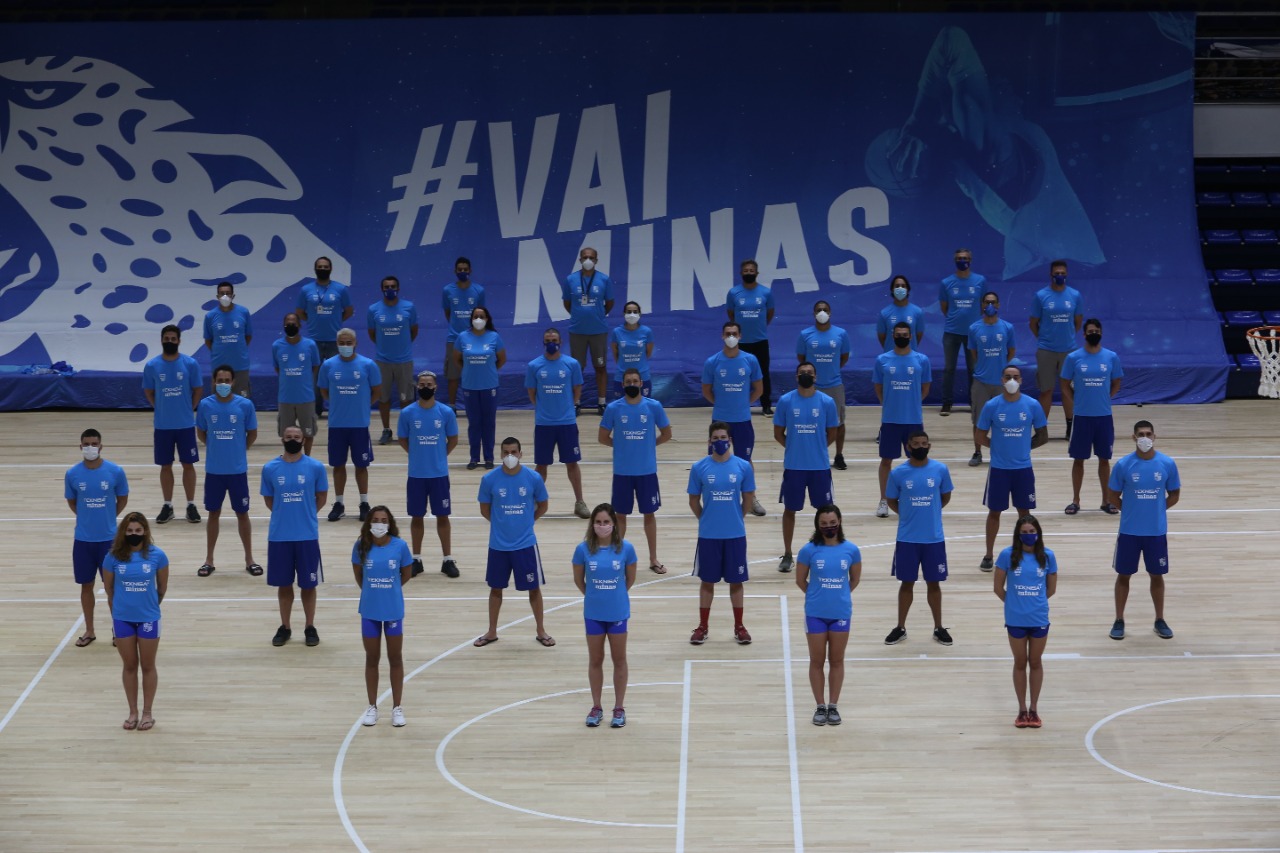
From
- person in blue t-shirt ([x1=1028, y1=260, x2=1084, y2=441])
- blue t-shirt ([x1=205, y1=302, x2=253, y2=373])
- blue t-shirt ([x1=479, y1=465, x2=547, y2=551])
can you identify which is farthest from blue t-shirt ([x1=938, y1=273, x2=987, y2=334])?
blue t-shirt ([x1=479, y1=465, x2=547, y2=551])

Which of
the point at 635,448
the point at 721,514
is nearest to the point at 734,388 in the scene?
the point at 635,448

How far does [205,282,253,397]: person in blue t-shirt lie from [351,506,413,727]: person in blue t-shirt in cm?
872

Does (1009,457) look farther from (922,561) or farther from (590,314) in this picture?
(590,314)

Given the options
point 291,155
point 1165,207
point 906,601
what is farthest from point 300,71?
point 906,601

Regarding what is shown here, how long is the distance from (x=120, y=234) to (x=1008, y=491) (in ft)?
51.5

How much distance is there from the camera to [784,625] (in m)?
15.6

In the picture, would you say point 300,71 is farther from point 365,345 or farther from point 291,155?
point 365,345

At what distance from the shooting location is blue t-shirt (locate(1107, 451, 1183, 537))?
Answer: 1491cm

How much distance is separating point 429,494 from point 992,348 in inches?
298

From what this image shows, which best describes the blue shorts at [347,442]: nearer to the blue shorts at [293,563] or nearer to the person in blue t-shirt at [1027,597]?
the blue shorts at [293,563]

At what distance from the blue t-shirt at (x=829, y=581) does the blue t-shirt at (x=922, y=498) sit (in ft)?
5.60

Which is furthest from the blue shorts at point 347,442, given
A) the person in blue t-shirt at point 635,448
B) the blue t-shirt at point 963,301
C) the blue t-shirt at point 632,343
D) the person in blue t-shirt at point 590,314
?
the blue t-shirt at point 963,301

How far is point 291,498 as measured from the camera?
49.9ft

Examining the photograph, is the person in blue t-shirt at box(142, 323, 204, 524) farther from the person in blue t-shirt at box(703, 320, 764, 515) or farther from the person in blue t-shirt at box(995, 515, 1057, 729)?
the person in blue t-shirt at box(995, 515, 1057, 729)
